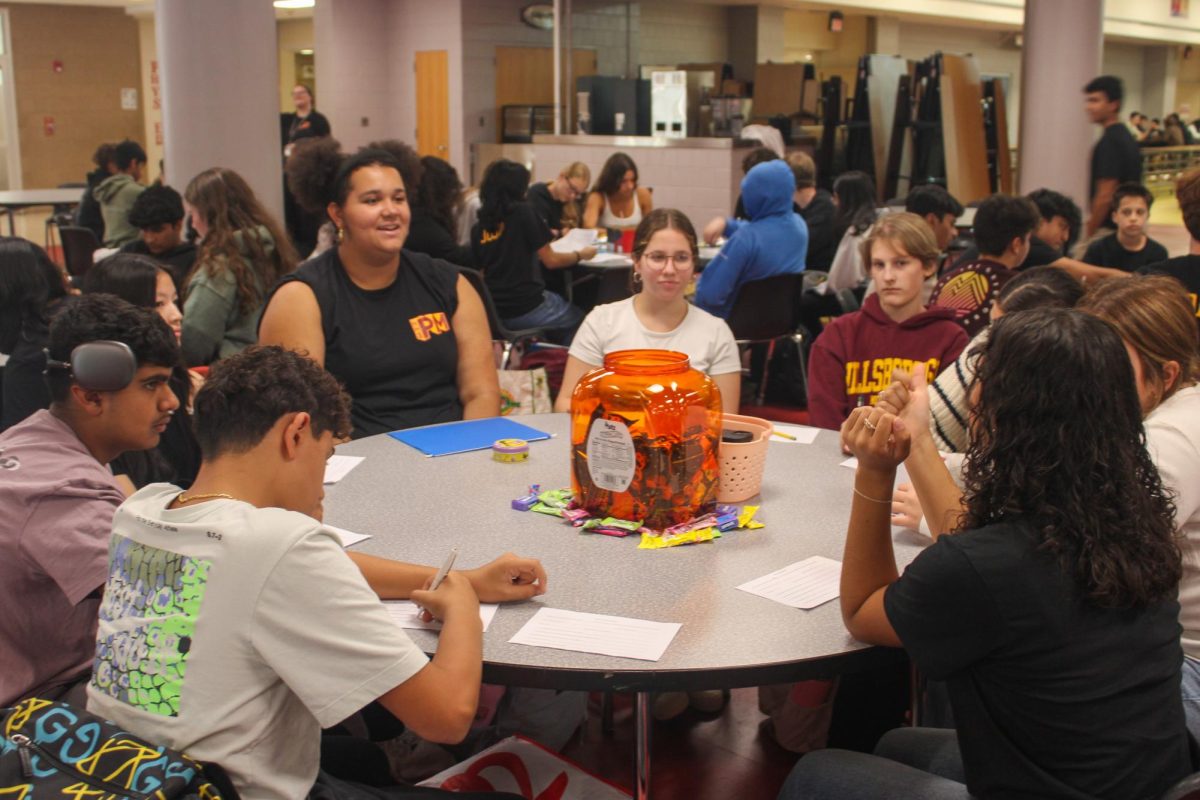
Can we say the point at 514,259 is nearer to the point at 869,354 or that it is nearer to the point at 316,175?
the point at 316,175

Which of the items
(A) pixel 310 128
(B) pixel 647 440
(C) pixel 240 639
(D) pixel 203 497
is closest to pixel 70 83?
(A) pixel 310 128

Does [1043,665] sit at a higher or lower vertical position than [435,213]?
lower

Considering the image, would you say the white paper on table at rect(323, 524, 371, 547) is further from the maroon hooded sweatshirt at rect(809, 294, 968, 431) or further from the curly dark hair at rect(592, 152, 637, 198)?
the curly dark hair at rect(592, 152, 637, 198)

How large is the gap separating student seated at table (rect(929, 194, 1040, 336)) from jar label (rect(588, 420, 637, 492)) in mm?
2560

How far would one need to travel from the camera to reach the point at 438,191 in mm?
5672

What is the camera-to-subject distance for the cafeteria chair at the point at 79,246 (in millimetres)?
A: 7051

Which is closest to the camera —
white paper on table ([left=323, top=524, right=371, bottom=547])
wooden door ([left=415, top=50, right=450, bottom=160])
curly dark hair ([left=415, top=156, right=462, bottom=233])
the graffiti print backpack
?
the graffiti print backpack

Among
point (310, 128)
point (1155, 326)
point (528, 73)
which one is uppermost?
point (528, 73)

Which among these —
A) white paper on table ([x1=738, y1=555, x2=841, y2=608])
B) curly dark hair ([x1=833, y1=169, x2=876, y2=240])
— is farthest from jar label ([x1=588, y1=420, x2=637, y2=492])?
curly dark hair ([x1=833, y1=169, x2=876, y2=240])

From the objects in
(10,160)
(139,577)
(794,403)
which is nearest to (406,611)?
(139,577)

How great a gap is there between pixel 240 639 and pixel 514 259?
4618 millimetres

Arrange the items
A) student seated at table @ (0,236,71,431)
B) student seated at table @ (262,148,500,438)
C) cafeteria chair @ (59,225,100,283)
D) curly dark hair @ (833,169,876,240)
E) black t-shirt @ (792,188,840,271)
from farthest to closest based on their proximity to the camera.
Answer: cafeteria chair @ (59,225,100,283) → black t-shirt @ (792,188,840,271) → curly dark hair @ (833,169,876,240) → student seated at table @ (262,148,500,438) → student seated at table @ (0,236,71,431)

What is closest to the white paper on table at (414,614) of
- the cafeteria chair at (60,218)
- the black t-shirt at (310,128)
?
the cafeteria chair at (60,218)

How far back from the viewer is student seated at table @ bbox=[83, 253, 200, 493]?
249 cm
